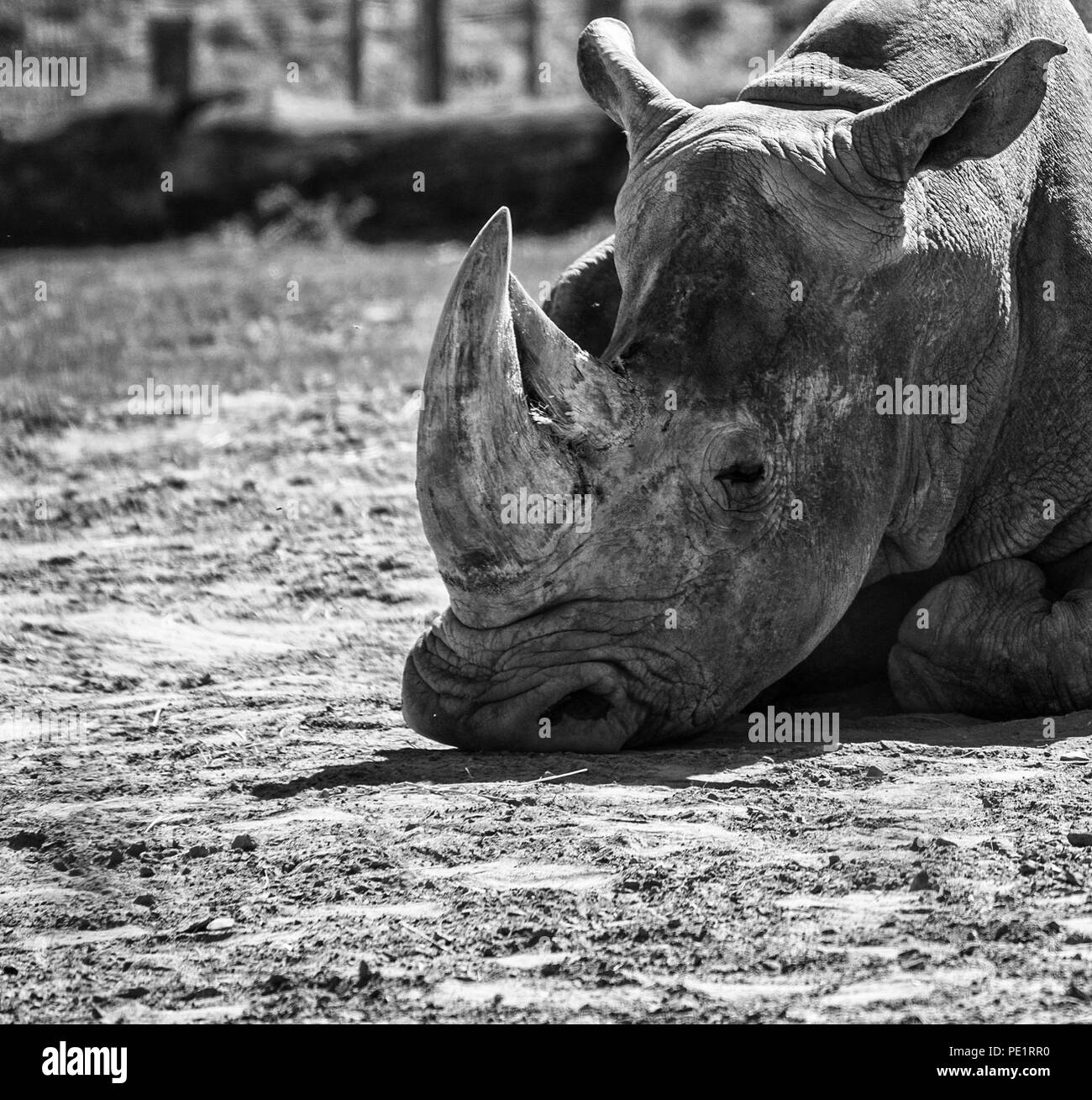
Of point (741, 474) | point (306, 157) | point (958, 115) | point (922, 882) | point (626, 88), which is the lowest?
point (922, 882)

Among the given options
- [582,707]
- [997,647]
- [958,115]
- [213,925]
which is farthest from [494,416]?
[997,647]

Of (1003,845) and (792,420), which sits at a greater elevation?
(792,420)

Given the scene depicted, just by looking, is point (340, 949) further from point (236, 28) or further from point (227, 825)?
point (236, 28)

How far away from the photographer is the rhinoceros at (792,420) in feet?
15.1

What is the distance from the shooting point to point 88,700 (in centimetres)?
596

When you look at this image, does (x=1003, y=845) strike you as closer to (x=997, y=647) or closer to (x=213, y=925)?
(x=997, y=647)

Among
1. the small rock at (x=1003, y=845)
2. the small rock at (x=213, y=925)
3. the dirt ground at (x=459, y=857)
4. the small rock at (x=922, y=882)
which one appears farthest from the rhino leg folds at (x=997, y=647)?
the small rock at (x=213, y=925)

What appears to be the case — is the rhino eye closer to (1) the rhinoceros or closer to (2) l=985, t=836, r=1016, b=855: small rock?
(1) the rhinoceros

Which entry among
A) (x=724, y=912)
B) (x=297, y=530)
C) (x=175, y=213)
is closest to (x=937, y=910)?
(x=724, y=912)

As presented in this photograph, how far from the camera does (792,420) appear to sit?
498 centimetres

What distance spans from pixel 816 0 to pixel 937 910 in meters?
25.9

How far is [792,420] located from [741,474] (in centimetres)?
20

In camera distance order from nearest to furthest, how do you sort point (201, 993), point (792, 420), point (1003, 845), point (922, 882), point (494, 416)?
point (201, 993), point (922, 882), point (1003, 845), point (494, 416), point (792, 420)

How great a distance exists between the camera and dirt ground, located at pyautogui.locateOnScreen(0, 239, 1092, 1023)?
348 cm
